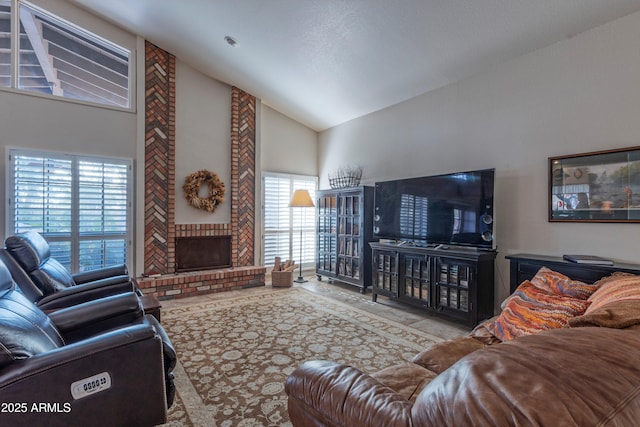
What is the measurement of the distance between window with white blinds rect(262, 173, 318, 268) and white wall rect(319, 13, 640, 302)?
7.58 ft

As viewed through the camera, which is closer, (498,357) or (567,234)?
(498,357)

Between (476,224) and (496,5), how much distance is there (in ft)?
6.58

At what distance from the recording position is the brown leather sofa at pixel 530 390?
1.93 feet

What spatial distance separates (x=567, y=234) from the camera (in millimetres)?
3018

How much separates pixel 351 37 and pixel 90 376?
3578mm

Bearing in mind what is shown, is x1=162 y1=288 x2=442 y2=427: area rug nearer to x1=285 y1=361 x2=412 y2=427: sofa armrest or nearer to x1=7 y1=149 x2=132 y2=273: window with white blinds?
x1=285 y1=361 x2=412 y2=427: sofa armrest

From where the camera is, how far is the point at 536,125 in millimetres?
3232

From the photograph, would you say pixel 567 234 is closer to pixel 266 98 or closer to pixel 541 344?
pixel 541 344

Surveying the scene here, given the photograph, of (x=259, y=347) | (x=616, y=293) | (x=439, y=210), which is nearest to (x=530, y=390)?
(x=616, y=293)

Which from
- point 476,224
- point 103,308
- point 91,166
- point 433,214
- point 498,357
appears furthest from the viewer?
point 91,166

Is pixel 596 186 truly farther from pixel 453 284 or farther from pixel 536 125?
pixel 453 284

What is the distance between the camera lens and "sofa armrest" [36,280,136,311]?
2334 millimetres

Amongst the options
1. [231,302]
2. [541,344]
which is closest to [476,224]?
[541,344]

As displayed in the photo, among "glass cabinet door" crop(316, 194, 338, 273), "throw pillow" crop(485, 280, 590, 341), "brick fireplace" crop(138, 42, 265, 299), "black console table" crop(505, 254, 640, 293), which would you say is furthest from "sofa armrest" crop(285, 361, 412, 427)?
"glass cabinet door" crop(316, 194, 338, 273)
